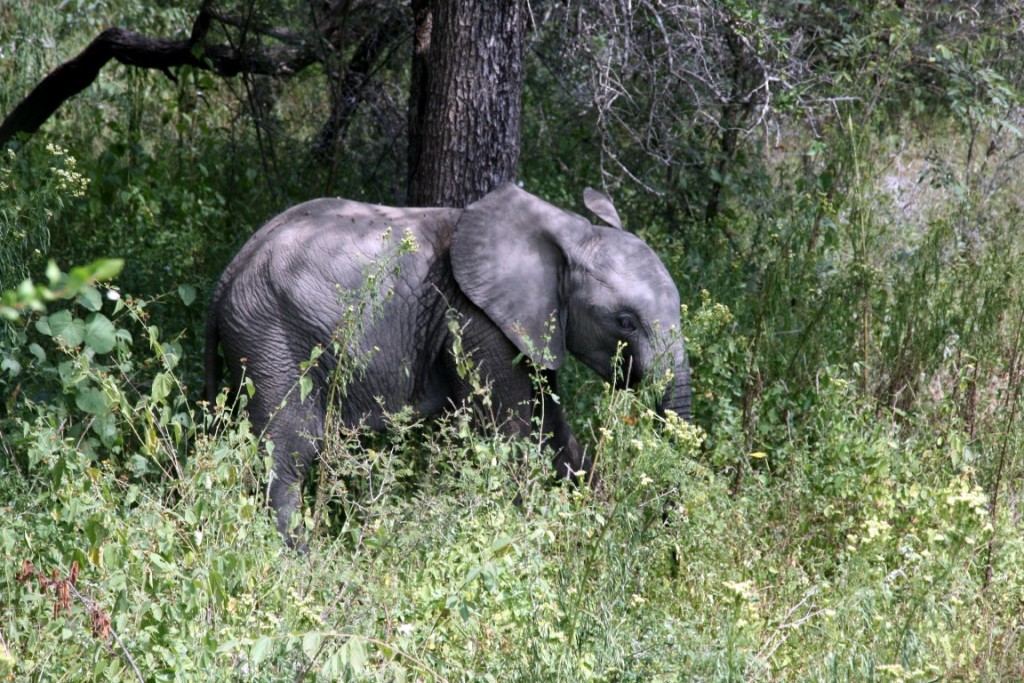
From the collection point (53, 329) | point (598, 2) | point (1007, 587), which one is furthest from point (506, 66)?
point (1007, 587)

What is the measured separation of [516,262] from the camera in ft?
18.7

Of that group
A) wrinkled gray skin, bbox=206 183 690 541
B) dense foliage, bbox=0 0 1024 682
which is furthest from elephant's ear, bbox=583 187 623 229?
dense foliage, bbox=0 0 1024 682

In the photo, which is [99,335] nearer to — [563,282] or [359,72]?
[563,282]

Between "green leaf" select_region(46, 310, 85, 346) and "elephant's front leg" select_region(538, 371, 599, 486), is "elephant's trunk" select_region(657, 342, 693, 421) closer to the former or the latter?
"elephant's front leg" select_region(538, 371, 599, 486)

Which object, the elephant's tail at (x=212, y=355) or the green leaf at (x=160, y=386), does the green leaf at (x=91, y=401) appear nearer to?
the green leaf at (x=160, y=386)

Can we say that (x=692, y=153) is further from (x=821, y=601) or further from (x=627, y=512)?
(x=627, y=512)

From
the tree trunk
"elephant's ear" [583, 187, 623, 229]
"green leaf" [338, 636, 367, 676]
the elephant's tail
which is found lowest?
the elephant's tail

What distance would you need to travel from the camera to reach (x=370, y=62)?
8125 millimetres

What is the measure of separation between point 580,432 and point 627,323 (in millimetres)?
948

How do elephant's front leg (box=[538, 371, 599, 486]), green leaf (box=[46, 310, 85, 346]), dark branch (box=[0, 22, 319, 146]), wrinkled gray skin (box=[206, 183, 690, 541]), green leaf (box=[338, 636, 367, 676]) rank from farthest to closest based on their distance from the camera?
1. dark branch (box=[0, 22, 319, 146])
2. elephant's front leg (box=[538, 371, 599, 486])
3. wrinkled gray skin (box=[206, 183, 690, 541])
4. green leaf (box=[46, 310, 85, 346])
5. green leaf (box=[338, 636, 367, 676])

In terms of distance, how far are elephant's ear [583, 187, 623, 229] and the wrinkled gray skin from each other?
15 cm

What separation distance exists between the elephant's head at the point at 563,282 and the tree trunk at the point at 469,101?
606 mm

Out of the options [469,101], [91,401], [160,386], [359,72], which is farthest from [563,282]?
[359,72]

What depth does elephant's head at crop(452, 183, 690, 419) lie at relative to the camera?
559 centimetres
